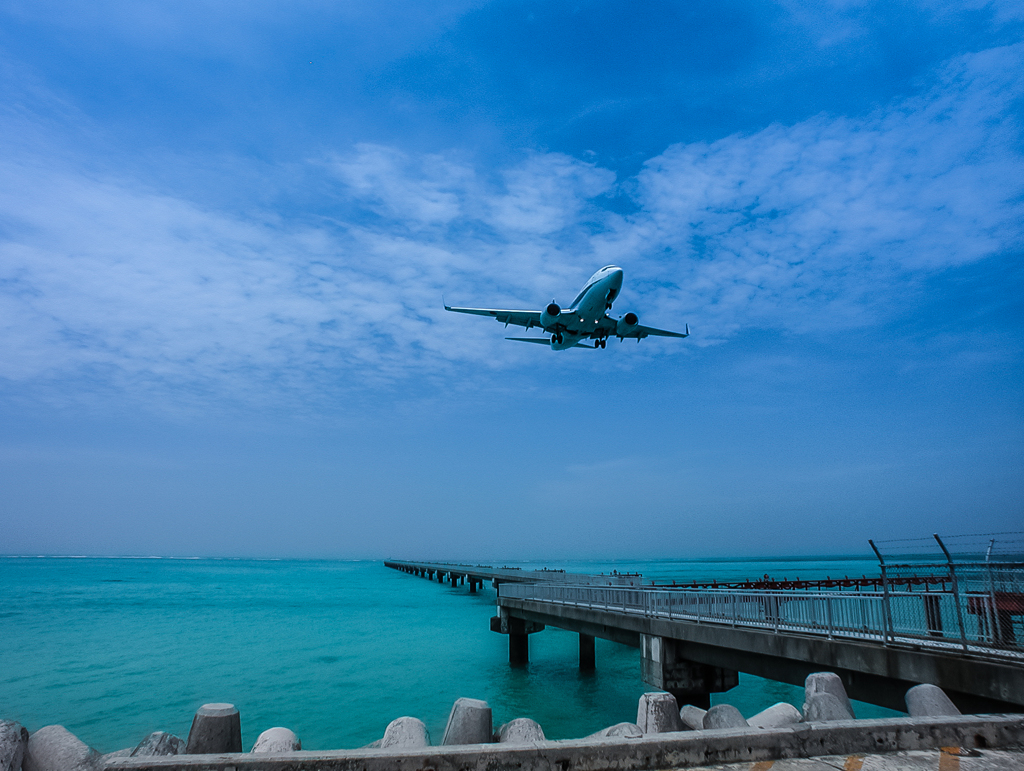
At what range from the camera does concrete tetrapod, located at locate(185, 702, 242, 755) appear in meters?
7.12

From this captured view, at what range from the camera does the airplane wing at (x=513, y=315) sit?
3900cm

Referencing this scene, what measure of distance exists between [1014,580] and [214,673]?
3886cm

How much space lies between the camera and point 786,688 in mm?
29078

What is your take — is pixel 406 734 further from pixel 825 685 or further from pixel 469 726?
pixel 825 685

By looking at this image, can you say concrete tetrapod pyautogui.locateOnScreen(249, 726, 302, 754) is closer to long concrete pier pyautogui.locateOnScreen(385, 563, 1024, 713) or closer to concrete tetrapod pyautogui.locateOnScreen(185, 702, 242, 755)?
concrete tetrapod pyautogui.locateOnScreen(185, 702, 242, 755)

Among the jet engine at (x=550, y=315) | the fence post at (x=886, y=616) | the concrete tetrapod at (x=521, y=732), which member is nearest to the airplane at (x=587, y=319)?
the jet engine at (x=550, y=315)

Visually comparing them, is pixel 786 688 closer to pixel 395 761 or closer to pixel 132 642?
pixel 395 761

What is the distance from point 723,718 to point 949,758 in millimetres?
3144

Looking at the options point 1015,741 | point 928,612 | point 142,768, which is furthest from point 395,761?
point 928,612

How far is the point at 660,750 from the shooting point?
19.1 ft

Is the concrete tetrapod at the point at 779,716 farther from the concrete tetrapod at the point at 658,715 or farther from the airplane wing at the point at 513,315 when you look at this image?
the airplane wing at the point at 513,315

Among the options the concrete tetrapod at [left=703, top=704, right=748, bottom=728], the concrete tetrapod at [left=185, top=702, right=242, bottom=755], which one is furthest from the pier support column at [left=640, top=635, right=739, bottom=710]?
the concrete tetrapod at [left=185, top=702, right=242, bottom=755]

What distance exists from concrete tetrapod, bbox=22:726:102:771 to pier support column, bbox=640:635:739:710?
16.3 m

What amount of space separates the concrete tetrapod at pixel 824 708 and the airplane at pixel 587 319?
27484 mm
